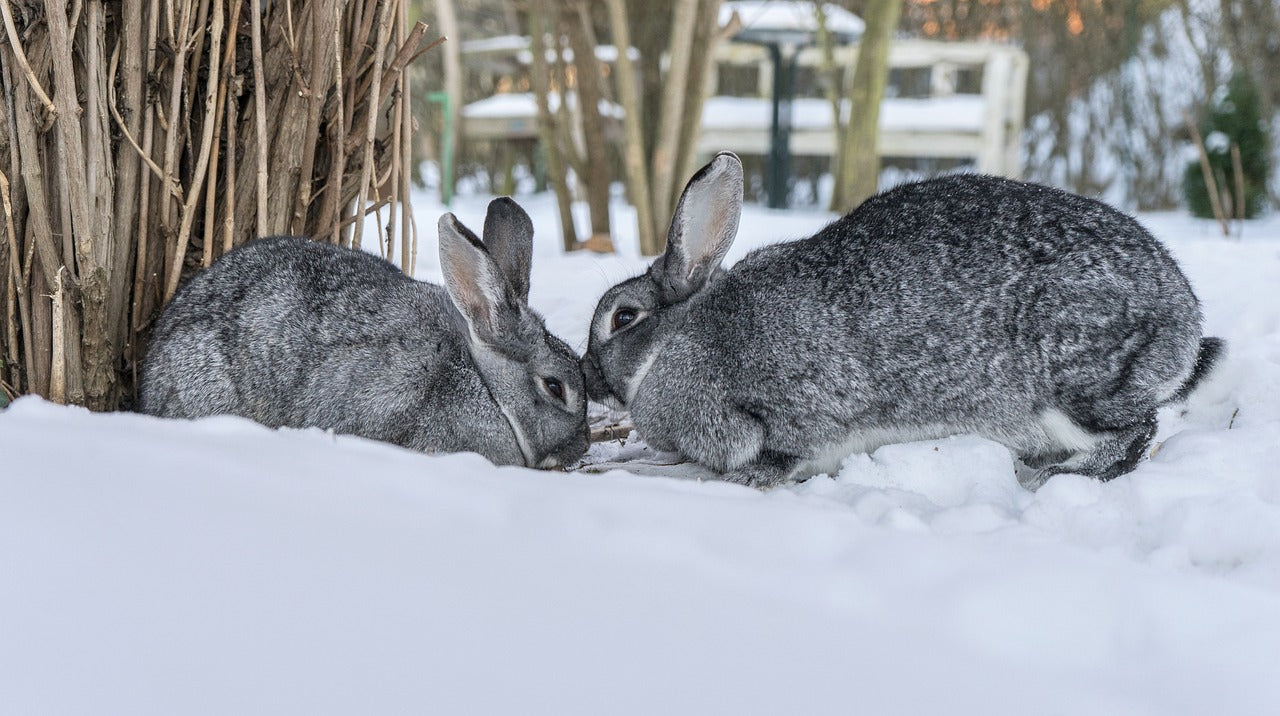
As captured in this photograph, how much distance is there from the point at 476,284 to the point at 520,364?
0.25 metres

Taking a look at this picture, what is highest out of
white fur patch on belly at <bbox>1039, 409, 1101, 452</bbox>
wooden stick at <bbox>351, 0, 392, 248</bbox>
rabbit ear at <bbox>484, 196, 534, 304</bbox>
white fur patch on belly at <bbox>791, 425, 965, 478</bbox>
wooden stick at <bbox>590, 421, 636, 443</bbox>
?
wooden stick at <bbox>351, 0, 392, 248</bbox>

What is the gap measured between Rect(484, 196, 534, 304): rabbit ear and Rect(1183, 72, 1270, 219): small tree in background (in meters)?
9.07

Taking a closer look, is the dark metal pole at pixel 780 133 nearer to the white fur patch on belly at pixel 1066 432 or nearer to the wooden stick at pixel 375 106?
the wooden stick at pixel 375 106

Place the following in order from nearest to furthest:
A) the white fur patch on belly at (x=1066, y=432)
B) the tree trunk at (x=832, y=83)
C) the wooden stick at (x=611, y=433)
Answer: the white fur patch on belly at (x=1066, y=432)
the wooden stick at (x=611, y=433)
the tree trunk at (x=832, y=83)

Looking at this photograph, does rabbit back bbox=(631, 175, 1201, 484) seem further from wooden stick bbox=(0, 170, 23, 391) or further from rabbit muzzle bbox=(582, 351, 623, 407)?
wooden stick bbox=(0, 170, 23, 391)

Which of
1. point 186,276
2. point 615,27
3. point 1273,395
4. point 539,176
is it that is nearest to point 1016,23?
point 539,176

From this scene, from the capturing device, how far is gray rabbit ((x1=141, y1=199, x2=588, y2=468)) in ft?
9.45

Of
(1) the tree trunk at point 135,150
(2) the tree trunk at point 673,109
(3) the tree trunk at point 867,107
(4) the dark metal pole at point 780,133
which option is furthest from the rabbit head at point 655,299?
(4) the dark metal pole at point 780,133

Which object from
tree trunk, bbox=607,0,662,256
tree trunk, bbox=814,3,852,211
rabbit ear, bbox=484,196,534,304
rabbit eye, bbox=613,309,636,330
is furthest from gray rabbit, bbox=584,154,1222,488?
tree trunk, bbox=814,3,852,211

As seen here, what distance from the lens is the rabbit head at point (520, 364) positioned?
2986 millimetres

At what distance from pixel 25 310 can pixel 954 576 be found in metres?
2.29

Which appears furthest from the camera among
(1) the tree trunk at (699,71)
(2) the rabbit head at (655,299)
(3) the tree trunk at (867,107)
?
(3) the tree trunk at (867,107)

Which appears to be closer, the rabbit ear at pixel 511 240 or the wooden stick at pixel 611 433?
the rabbit ear at pixel 511 240

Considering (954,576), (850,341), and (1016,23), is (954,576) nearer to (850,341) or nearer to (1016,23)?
(850,341)
